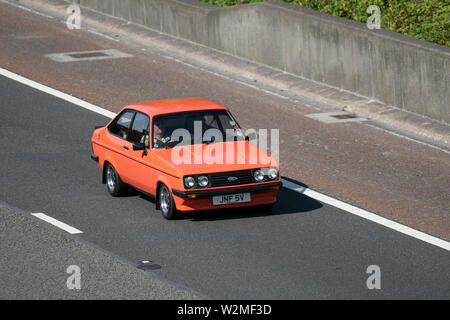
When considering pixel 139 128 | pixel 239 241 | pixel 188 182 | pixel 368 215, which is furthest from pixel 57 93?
pixel 239 241

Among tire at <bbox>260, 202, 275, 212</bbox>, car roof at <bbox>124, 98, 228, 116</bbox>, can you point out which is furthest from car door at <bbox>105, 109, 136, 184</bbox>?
tire at <bbox>260, 202, 275, 212</bbox>

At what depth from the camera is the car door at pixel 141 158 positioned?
1422cm

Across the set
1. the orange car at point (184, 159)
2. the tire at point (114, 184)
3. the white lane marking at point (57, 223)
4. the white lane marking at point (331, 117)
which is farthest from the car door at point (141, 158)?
the white lane marking at point (331, 117)

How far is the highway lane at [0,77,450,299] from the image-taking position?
11289 mm

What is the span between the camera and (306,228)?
13547 millimetres

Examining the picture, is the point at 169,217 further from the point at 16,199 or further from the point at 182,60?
the point at 182,60

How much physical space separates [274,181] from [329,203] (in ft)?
5.07

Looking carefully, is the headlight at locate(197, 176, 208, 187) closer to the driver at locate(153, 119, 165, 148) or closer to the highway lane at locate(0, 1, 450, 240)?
the driver at locate(153, 119, 165, 148)

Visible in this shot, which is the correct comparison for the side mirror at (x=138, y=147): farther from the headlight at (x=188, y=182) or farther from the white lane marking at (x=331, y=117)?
the white lane marking at (x=331, y=117)

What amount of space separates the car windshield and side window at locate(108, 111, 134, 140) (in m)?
0.78

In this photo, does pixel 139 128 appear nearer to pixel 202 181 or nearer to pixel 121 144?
pixel 121 144

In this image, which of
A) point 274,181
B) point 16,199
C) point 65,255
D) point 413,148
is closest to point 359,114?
point 413,148

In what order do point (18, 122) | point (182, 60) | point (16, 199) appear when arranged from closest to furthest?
point (16, 199), point (18, 122), point (182, 60)

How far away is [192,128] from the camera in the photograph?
571 inches
